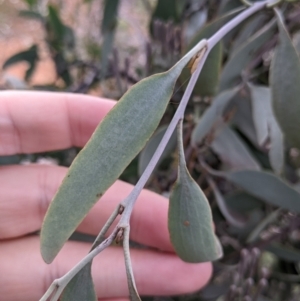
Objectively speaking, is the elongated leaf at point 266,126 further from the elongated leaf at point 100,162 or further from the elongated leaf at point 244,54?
the elongated leaf at point 100,162

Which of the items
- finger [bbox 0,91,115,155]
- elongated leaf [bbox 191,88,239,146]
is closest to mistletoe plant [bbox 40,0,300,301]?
elongated leaf [bbox 191,88,239,146]

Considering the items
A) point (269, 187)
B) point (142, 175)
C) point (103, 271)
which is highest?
point (142, 175)

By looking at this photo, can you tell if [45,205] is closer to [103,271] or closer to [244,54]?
[103,271]

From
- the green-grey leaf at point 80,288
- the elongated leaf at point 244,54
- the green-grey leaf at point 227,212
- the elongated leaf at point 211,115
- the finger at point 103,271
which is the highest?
the elongated leaf at point 244,54

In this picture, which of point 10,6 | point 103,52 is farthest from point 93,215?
point 10,6

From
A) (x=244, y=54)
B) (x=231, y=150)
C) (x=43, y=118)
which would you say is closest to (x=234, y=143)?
(x=231, y=150)

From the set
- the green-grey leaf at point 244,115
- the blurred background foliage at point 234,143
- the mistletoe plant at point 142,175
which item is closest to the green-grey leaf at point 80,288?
the mistletoe plant at point 142,175
